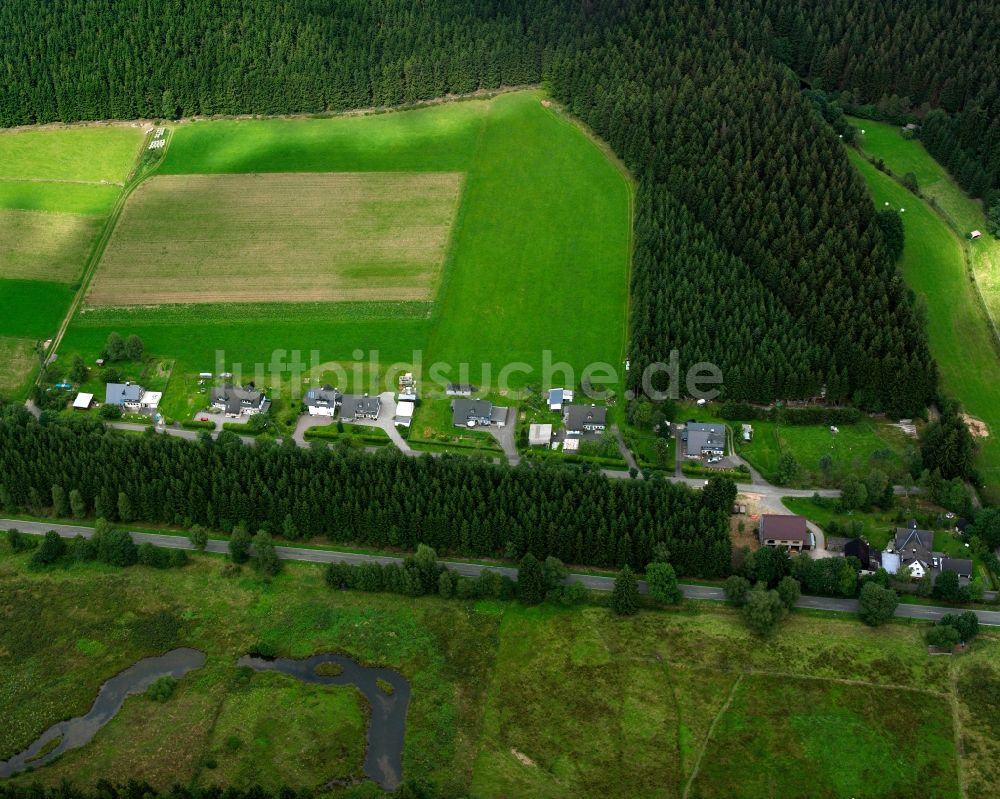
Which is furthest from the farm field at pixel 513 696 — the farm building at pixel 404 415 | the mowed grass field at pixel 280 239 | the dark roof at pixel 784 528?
the mowed grass field at pixel 280 239

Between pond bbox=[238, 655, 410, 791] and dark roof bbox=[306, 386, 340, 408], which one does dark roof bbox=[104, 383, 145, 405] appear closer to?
dark roof bbox=[306, 386, 340, 408]

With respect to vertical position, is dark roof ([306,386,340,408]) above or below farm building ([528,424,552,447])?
above

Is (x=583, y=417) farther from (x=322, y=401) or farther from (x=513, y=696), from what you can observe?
(x=513, y=696)

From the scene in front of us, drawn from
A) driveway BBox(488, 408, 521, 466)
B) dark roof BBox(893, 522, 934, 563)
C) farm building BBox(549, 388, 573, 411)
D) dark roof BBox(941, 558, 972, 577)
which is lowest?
dark roof BBox(941, 558, 972, 577)

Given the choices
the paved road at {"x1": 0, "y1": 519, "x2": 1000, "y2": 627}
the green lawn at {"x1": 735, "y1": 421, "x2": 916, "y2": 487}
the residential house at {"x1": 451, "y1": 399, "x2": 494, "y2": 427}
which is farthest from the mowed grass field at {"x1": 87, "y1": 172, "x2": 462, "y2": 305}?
the green lawn at {"x1": 735, "y1": 421, "x2": 916, "y2": 487}

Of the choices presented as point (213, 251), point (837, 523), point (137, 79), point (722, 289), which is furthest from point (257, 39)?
point (837, 523)

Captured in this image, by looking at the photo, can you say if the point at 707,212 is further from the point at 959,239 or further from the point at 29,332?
the point at 29,332
